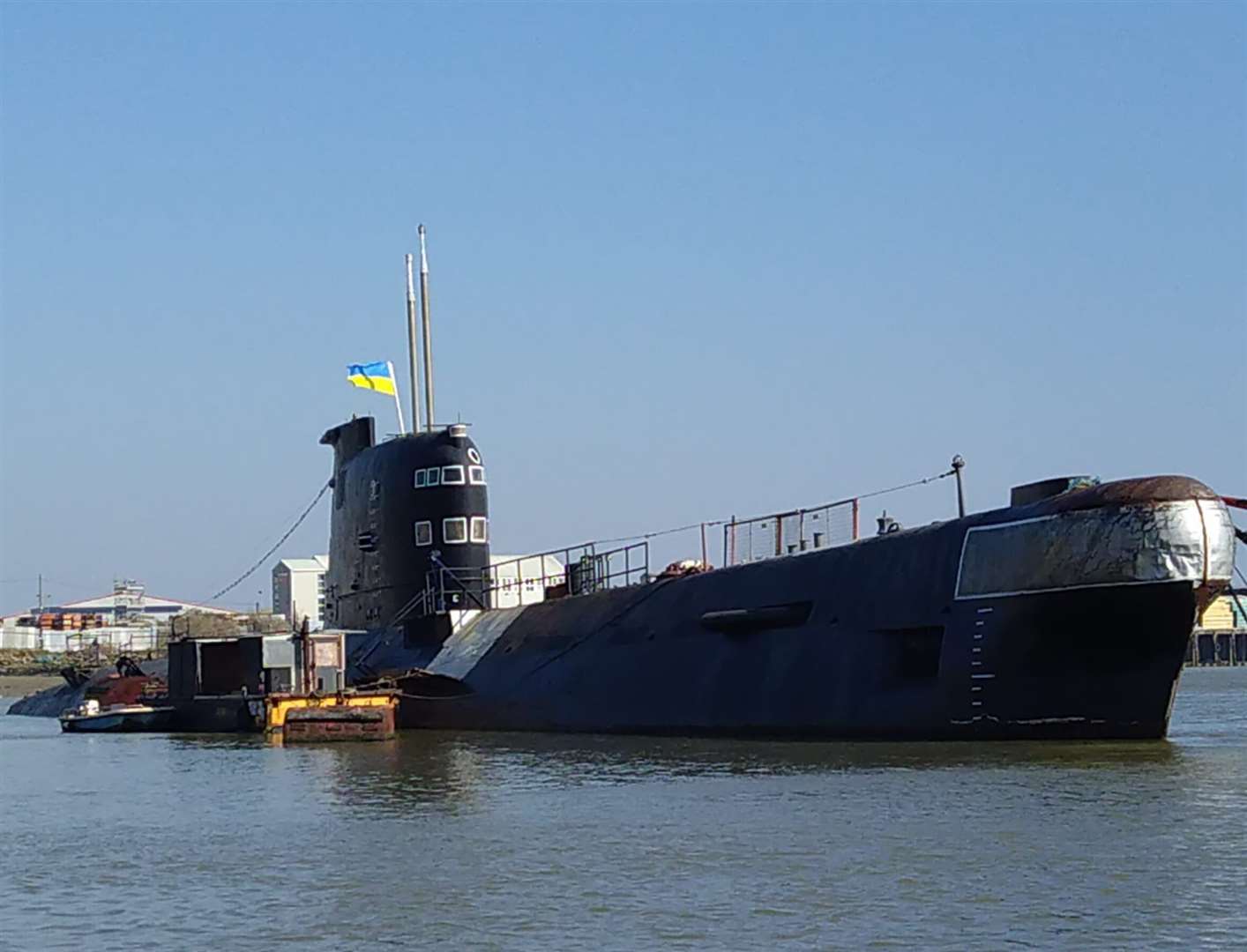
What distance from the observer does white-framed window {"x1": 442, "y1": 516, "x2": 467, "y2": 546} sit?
4266cm

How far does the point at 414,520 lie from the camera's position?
141ft

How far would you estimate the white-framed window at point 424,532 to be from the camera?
140 feet

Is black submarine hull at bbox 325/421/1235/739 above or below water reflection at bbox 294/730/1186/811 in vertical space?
above

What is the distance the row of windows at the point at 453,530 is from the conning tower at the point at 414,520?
0.02m

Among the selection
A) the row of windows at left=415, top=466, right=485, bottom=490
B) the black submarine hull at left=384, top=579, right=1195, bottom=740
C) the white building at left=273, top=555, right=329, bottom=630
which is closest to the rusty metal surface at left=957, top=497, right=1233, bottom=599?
the black submarine hull at left=384, top=579, right=1195, bottom=740

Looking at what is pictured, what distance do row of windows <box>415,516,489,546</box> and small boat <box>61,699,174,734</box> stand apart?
7.82 meters

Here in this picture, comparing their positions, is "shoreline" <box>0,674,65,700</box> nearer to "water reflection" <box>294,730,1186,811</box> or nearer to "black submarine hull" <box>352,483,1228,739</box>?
"black submarine hull" <box>352,483,1228,739</box>

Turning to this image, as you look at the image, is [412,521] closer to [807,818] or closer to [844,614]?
[844,614]

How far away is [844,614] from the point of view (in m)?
30.4

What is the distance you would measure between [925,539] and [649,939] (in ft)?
51.5

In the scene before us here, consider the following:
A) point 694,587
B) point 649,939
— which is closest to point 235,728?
point 694,587

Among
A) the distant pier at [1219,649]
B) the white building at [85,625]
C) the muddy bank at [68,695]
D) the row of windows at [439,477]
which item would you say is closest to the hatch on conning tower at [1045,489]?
the row of windows at [439,477]

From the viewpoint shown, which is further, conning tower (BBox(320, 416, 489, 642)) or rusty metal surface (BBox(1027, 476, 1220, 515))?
conning tower (BBox(320, 416, 489, 642))

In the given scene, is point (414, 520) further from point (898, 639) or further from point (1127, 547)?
point (1127, 547)
